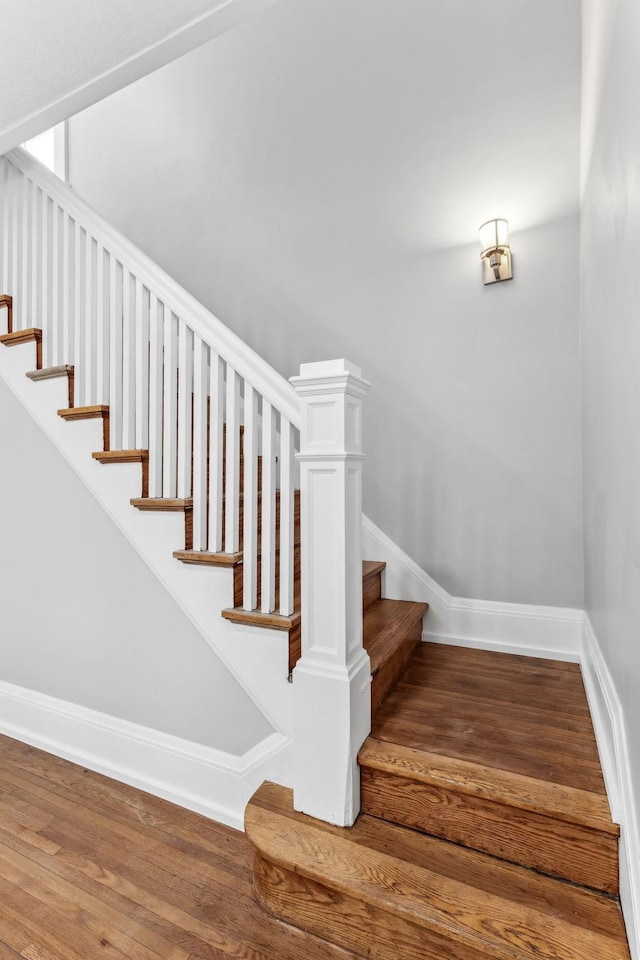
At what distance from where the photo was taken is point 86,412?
6.33 ft

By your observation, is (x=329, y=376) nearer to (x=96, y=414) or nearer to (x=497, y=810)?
(x=96, y=414)

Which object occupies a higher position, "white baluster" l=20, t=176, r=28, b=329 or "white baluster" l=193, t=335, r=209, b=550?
"white baluster" l=20, t=176, r=28, b=329

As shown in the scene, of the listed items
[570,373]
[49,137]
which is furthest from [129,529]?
[49,137]

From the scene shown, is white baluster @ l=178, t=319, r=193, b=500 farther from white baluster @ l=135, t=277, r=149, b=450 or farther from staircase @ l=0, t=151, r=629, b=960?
white baluster @ l=135, t=277, r=149, b=450

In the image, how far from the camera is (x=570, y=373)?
81.7 inches

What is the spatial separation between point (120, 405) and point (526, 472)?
69.2 inches

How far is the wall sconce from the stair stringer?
5.70 ft

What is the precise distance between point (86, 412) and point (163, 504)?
549mm

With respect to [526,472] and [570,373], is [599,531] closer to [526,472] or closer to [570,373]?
[526,472]

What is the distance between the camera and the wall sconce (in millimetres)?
2137

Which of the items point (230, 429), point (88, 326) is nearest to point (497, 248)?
point (230, 429)

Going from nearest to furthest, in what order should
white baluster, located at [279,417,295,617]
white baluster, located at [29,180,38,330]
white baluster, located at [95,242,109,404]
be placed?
1. white baluster, located at [279,417,295,617]
2. white baluster, located at [95,242,109,404]
3. white baluster, located at [29,180,38,330]

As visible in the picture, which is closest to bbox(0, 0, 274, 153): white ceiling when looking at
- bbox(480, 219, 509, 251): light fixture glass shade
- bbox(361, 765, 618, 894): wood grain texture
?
bbox(480, 219, 509, 251): light fixture glass shade

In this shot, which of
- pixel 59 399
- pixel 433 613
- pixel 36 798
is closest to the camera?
pixel 36 798
